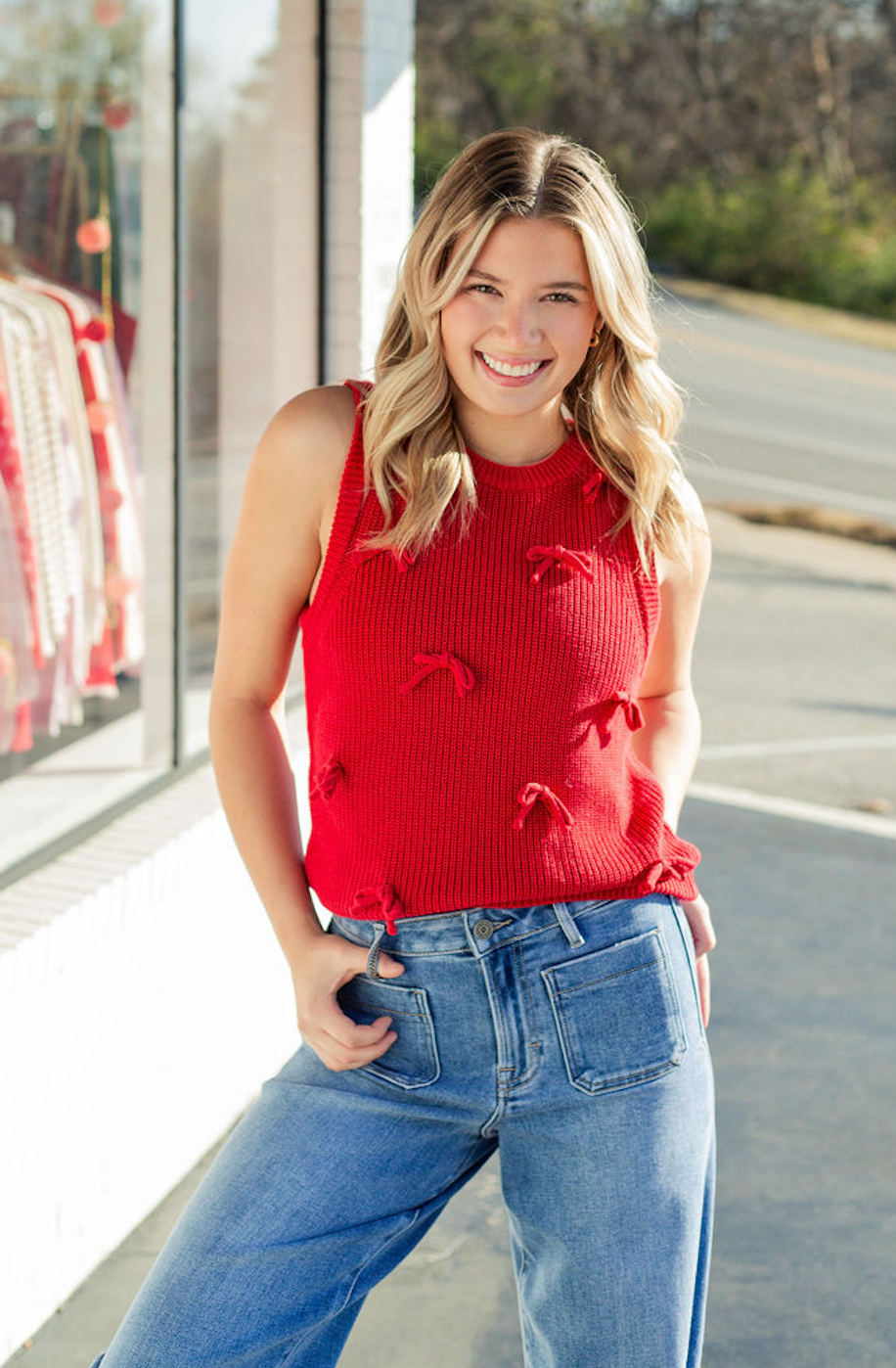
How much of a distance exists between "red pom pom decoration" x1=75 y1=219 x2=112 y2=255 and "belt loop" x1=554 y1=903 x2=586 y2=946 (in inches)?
106

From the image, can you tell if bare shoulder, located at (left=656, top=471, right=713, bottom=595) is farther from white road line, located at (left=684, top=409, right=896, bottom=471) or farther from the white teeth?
white road line, located at (left=684, top=409, right=896, bottom=471)

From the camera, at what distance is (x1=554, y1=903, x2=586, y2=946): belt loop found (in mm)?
1838

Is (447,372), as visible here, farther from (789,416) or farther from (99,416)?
(789,416)

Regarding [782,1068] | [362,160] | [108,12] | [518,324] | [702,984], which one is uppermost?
[108,12]

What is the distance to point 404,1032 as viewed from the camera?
73.5 inches

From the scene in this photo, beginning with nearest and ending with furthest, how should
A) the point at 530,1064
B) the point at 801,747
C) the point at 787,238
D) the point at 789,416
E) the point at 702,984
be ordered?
the point at 530,1064 < the point at 702,984 < the point at 801,747 < the point at 789,416 < the point at 787,238

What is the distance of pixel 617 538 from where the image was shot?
2016 mm

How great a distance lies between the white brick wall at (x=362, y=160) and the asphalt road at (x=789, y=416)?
8.25m

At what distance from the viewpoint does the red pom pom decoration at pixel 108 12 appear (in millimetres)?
3936

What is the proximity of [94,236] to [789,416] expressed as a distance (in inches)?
690

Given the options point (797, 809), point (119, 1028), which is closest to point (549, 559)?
point (119, 1028)

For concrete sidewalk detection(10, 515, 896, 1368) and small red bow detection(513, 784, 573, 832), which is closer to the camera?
small red bow detection(513, 784, 573, 832)

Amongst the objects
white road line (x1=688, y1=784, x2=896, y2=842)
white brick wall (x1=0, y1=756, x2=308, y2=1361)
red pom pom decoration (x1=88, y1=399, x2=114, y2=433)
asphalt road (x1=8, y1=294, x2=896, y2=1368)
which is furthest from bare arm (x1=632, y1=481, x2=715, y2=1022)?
white road line (x1=688, y1=784, x2=896, y2=842)

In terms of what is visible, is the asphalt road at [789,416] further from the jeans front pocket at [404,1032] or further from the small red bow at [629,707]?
the jeans front pocket at [404,1032]
